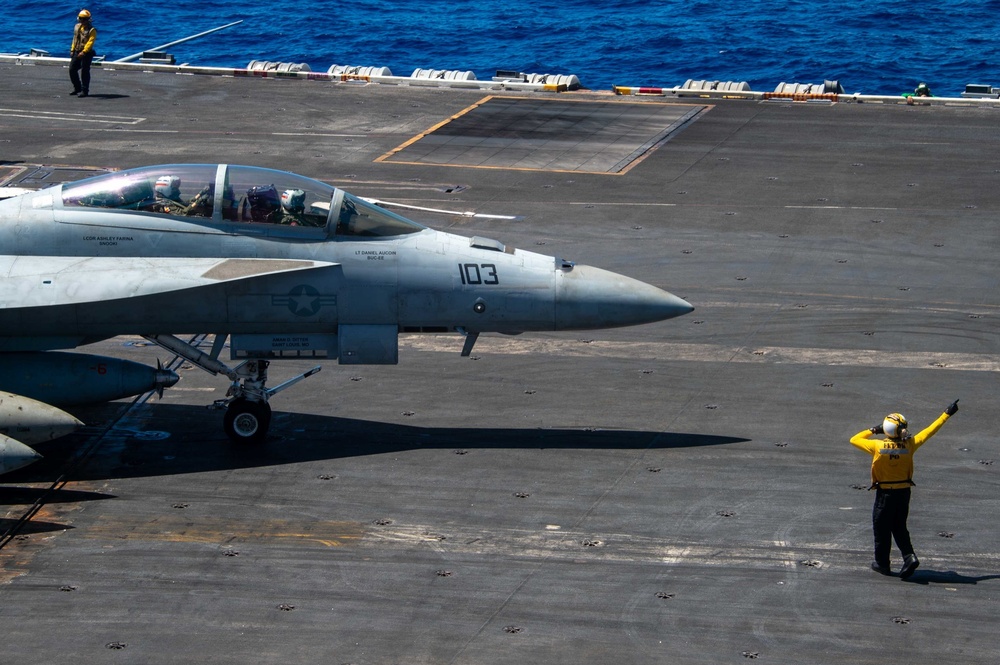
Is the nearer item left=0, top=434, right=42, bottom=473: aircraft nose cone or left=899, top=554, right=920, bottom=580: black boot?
left=899, top=554, right=920, bottom=580: black boot

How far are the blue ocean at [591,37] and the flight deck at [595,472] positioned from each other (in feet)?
120

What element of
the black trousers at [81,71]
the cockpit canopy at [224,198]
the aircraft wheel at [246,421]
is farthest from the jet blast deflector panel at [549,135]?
the aircraft wheel at [246,421]

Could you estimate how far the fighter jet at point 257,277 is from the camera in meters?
16.0

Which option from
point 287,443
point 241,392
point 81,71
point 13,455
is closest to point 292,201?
point 241,392

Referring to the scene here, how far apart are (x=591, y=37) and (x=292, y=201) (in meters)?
61.8

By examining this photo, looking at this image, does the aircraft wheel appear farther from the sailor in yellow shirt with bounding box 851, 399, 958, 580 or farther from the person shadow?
the person shadow

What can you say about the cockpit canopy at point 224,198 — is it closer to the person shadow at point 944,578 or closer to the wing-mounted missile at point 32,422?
the wing-mounted missile at point 32,422

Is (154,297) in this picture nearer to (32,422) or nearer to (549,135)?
(32,422)

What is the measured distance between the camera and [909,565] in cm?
1295

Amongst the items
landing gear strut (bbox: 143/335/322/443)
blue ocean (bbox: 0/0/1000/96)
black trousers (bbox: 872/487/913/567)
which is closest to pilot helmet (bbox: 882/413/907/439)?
black trousers (bbox: 872/487/913/567)

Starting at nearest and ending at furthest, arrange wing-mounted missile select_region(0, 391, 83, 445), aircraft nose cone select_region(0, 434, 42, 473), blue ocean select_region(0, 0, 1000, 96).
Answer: aircraft nose cone select_region(0, 434, 42, 473) → wing-mounted missile select_region(0, 391, 83, 445) → blue ocean select_region(0, 0, 1000, 96)

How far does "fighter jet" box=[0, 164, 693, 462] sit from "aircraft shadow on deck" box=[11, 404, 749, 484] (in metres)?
0.84

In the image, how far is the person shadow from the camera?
13.0 m

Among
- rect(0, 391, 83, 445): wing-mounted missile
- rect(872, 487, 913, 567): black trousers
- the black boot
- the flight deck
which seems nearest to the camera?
the flight deck
